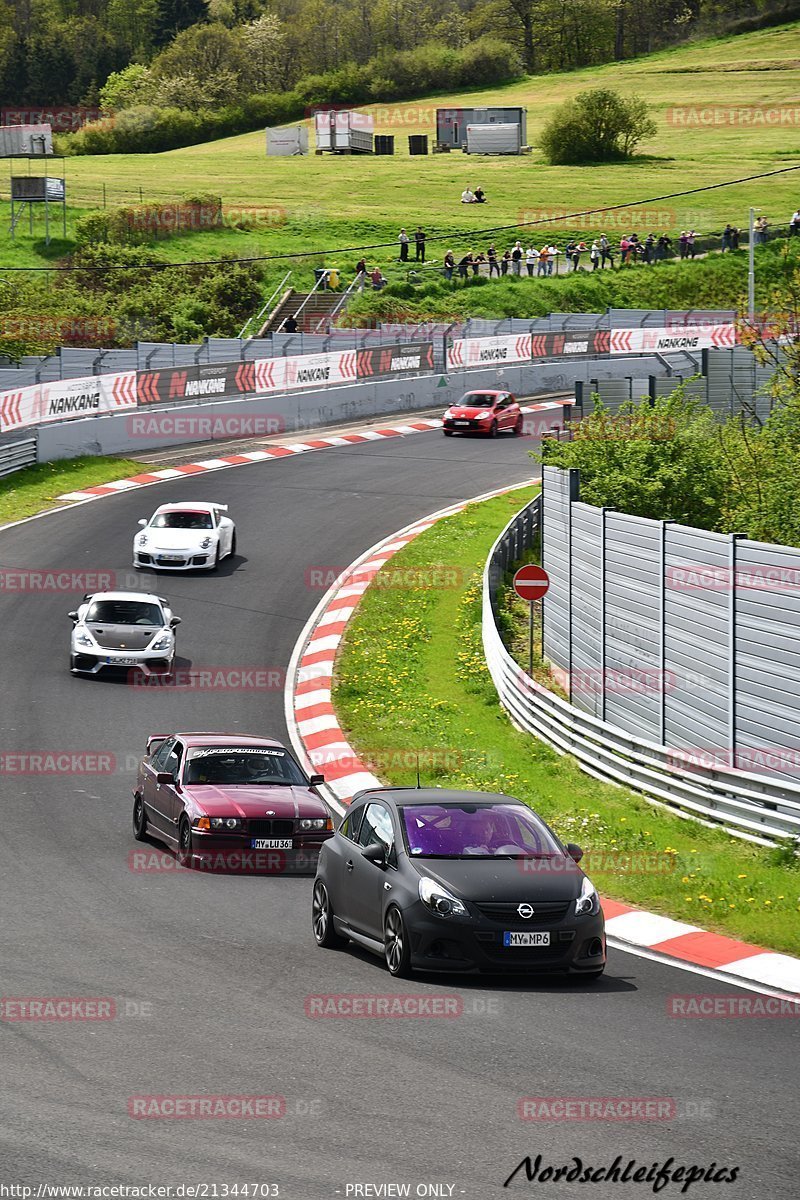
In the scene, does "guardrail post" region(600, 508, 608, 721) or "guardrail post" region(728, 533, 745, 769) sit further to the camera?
"guardrail post" region(600, 508, 608, 721)

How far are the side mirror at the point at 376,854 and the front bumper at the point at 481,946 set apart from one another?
752 mm

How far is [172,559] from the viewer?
31094mm

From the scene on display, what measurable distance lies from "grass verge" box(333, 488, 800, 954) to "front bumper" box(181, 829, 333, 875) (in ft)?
9.13

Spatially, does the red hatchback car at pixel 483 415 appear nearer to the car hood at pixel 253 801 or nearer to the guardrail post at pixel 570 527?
the guardrail post at pixel 570 527

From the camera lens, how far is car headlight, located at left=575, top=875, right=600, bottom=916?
448 inches

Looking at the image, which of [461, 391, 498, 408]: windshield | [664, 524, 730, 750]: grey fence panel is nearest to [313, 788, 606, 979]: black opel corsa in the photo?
[664, 524, 730, 750]: grey fence panel

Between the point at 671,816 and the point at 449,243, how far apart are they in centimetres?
7289

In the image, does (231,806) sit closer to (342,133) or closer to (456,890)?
(456,890)

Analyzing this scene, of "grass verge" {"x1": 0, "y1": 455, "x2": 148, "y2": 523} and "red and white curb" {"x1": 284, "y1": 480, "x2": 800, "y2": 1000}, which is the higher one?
"grass verge" {"x1": 0, "y1": 455, "x2": 148, "y2": 523}

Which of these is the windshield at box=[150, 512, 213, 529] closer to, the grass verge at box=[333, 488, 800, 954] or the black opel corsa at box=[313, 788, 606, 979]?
the grass verge at box=[333, 488, 800, 954]

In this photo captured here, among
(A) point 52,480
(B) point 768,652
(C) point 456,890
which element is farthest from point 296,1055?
(A) point 52,480

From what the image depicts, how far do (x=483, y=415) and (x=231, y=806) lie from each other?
1263 inches

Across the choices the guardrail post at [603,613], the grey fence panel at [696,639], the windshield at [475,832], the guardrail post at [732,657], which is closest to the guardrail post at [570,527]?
the guardrail post at [603,613]

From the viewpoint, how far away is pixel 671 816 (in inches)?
687
